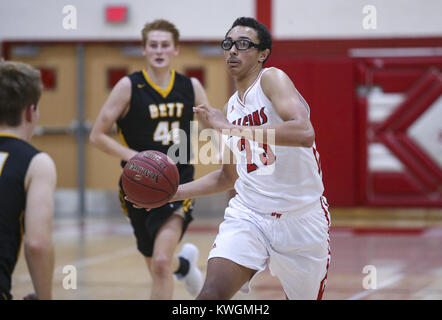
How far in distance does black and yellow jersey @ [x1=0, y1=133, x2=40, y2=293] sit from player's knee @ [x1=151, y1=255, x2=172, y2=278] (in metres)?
1.88

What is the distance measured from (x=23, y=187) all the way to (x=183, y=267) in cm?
297

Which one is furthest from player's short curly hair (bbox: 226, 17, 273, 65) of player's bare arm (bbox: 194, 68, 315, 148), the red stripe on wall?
the red stripe on wall

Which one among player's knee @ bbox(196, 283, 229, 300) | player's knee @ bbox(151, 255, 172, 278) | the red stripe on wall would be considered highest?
the red stripe on wall

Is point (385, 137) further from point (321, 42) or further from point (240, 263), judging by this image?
point (240, 263)

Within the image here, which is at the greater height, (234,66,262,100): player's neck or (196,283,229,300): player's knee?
(234,66,262,100): player's neck

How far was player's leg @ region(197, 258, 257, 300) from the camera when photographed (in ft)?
11.1

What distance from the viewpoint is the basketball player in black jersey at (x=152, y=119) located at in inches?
194

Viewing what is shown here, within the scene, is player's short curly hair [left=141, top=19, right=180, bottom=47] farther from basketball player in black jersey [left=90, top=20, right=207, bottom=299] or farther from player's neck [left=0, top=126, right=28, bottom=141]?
player's neck [left=0, top=126, right=28, bottom=141]

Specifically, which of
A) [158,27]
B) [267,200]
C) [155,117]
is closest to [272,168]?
[267,200]

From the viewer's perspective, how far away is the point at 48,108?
12.2 metres

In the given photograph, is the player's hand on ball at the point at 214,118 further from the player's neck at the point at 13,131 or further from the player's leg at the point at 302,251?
the player's neck at the point at 13,131

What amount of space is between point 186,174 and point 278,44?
6.83 meters

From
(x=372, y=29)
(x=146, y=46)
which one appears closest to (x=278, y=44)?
(x=372, y=29)
